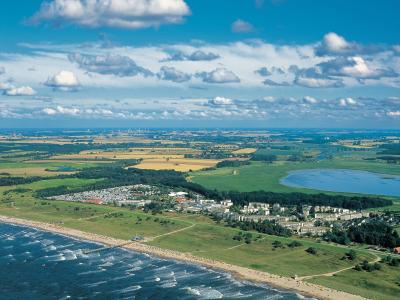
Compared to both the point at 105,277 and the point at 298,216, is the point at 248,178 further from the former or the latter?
the point at 105,277

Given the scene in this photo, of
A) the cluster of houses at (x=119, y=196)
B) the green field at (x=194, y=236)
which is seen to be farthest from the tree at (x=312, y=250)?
the cluster of houses at (x=119, y=196)

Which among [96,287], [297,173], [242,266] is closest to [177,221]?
[242,266]

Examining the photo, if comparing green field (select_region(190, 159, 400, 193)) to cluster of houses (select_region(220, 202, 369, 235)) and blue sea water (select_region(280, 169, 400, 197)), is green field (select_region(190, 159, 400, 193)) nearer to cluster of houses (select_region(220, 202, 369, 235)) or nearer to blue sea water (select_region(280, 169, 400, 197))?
blue sea water (select_region(280, 169, 400, 197))

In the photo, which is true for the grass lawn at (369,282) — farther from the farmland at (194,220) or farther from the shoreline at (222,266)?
the shoreline at (222,266)

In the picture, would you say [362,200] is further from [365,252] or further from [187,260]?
[187,260]

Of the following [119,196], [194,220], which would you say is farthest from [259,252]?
[119,196]

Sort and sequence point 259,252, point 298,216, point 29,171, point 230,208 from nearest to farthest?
point 259,252
point 298,216
point 230,208
point 29,171

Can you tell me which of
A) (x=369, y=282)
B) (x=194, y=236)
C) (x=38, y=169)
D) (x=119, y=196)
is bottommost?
(x=369, y=282)
